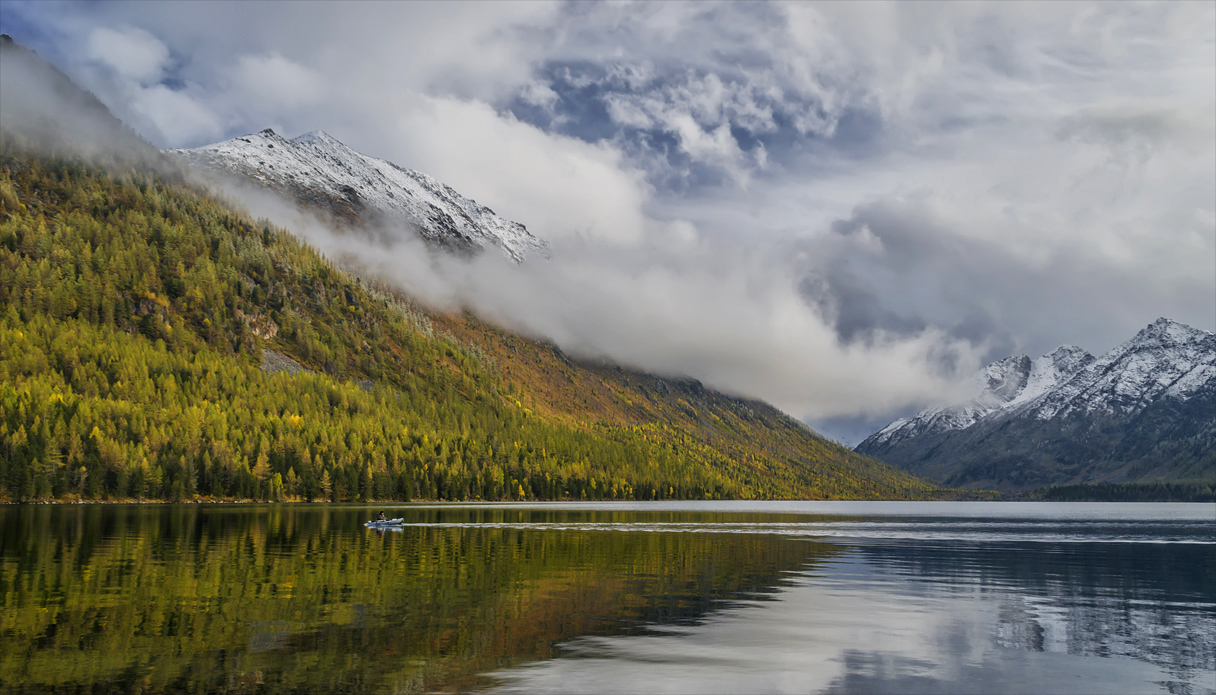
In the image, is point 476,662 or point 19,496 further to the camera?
point 19,496

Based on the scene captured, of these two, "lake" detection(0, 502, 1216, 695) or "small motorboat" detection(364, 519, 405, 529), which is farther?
"small motorboat" detection(364, 519, 405, 529)

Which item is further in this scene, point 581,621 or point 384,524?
point 384,524

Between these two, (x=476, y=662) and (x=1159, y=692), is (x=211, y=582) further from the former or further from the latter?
(x=1159, y=692)

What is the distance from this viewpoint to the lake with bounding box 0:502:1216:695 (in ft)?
92.7

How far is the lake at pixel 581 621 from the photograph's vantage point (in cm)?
2827

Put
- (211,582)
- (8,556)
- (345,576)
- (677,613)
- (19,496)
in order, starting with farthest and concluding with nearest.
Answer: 1. (19,496)
2. (8,556)
3. (345,576)
4. (211,582)
5. (677,613)

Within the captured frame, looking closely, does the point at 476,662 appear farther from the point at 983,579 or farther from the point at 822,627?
the point at 983,579

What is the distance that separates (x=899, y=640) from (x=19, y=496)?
624 ft

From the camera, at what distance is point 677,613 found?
141 ft

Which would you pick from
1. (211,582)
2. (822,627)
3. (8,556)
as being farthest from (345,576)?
(822,627)

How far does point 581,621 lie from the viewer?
39.8 meters

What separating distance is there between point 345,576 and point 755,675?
34.6 m

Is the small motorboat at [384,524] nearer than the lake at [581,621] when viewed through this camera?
No

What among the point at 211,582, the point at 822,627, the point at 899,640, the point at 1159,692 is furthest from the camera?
the point at 211,582
